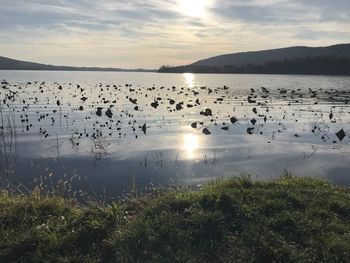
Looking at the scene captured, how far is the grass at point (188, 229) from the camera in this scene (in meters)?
8.02

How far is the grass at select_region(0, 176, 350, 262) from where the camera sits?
26.3ft

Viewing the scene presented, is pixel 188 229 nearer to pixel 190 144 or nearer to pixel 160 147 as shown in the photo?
pixel 160 147

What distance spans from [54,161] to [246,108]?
24757mm

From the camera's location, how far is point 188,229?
8750 mm

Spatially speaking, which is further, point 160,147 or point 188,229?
point 160,147

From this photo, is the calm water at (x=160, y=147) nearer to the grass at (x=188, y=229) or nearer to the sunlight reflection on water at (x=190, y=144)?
the sunlight reflection on water at (x=190, y=144)

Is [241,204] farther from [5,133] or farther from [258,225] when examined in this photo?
[5,133]

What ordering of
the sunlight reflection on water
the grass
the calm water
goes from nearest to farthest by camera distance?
the grass < the calm water < the sunlight reflection on water

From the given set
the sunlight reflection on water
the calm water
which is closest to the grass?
the calm water

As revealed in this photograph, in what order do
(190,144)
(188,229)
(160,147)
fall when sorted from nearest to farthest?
(188,229)
(160,147)
(190,144)

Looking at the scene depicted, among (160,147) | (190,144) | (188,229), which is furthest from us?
(190,144)

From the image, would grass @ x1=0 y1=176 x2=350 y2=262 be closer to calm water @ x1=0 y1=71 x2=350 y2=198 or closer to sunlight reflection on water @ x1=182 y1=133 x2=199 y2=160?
calm water @ x1=0 y1=71 x2=350 y2=198

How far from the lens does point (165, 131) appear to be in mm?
26859

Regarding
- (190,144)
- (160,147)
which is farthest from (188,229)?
(190,144)
